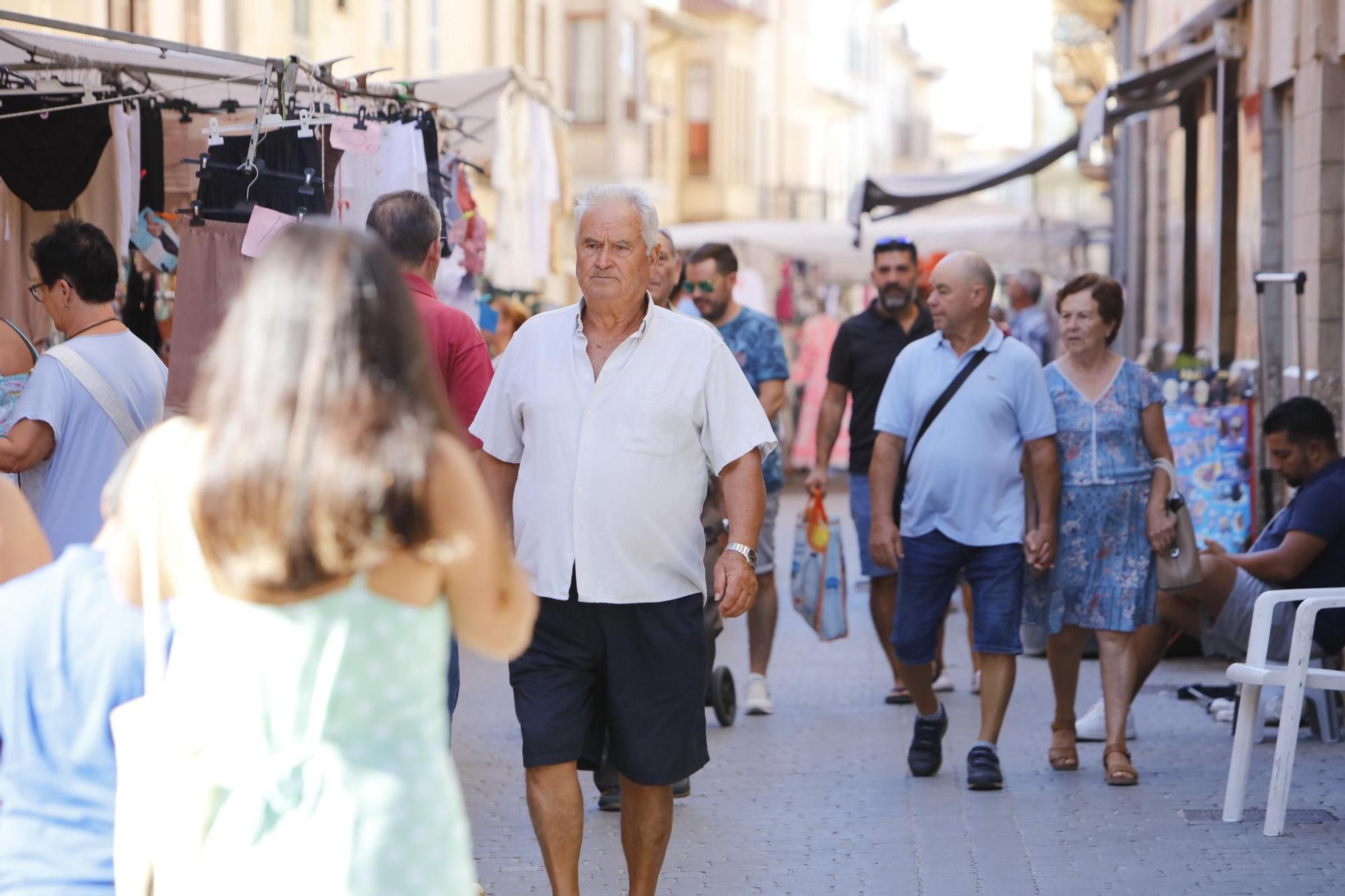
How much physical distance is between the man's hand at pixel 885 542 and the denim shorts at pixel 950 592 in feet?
0.26

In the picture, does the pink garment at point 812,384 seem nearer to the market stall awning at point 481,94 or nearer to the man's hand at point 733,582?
the market stall awning at point 481,94

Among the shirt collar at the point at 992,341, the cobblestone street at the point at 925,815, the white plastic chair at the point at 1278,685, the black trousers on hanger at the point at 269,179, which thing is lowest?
the cobblestone street at the point at 925,815

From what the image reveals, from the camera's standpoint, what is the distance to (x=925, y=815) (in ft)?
21.9

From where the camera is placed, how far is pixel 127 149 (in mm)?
8367

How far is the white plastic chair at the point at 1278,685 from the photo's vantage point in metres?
6.16

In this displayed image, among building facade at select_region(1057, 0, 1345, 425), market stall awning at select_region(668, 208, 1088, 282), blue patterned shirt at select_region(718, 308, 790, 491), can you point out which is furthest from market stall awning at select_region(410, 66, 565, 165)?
→ market stall awning at select_region(668, 208, 1088, 282)

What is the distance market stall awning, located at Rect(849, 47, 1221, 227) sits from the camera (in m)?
13.3

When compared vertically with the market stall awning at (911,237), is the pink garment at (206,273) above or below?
below

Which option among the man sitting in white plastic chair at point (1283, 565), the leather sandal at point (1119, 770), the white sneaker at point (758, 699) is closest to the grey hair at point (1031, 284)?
the white sneaker at point (758, 699)

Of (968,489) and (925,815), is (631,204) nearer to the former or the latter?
(968,489)

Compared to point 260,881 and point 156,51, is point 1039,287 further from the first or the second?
point 260,881

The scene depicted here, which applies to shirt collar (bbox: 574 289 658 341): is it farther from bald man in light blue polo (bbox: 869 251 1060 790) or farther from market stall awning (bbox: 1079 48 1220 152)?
market stall awning (bbox: 1079 48 1220 152)

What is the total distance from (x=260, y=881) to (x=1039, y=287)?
17.8 metres

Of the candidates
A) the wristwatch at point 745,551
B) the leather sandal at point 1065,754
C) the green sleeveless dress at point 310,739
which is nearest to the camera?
the green sleeveless dress at point 310,739
